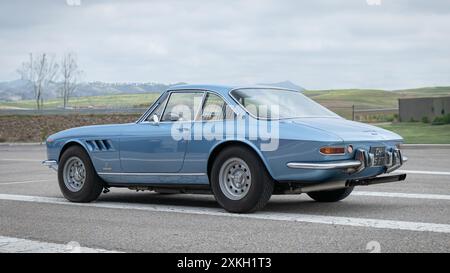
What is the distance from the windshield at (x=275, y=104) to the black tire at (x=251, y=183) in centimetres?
60

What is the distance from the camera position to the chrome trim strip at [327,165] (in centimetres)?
783

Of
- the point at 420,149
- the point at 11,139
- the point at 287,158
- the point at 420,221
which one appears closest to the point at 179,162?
the point at 287,158

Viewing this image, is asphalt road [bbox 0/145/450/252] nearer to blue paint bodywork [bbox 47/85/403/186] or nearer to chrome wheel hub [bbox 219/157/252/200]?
chrome wheel hub [bbox 219/157/252/200]

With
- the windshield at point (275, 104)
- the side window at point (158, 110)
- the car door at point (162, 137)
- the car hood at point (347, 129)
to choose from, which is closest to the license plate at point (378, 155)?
the car hood at point (347, 129)

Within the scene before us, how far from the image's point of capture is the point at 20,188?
1243 centimetres

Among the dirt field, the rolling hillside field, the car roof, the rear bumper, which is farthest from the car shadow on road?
the rolling hillside field

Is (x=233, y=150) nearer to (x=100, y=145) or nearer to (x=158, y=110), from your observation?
(x=158, y=110)

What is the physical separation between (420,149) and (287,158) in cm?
1516

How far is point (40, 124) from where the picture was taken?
1773 inches

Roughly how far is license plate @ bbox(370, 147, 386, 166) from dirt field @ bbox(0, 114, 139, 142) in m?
31.4

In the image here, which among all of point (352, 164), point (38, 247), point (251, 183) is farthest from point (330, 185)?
point (38, 247)

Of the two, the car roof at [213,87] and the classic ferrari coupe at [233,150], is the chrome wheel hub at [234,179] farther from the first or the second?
the car roof at [213,87]
